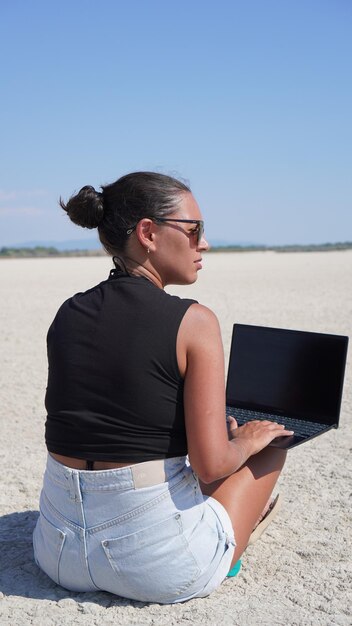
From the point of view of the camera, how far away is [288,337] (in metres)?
3.63

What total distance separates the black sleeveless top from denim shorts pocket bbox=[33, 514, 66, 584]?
0.32 m

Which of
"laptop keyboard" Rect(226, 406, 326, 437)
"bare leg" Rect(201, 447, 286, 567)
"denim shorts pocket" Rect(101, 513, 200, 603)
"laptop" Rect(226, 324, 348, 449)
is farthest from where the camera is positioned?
"laptop" Rect(226, 324, 348, 449)

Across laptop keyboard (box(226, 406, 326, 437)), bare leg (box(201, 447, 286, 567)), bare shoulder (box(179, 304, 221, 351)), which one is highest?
bare shoulder (box(179, 304, 221, 351))

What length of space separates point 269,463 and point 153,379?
2.39 feet

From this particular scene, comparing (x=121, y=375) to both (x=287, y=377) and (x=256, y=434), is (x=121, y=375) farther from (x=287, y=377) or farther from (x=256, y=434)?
(x=287, y=377)

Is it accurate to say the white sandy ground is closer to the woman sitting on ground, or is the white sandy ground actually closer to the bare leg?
the woman sitting on ground

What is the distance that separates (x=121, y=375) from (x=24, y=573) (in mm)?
1151

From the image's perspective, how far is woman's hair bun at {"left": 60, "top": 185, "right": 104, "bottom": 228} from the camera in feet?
8.98

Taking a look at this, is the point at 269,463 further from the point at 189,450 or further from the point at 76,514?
the point at 76,514

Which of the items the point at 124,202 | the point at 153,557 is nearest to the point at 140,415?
the point at 153,557

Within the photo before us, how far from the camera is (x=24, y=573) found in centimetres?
324

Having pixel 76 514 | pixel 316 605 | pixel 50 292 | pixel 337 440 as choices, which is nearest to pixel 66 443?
pixel 76 514

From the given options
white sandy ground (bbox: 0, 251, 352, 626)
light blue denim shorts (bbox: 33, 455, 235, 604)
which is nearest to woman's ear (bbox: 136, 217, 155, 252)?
light blue denim shorts (bbox: 33, 455, 235, 604)

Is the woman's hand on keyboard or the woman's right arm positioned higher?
the woman's right arm
